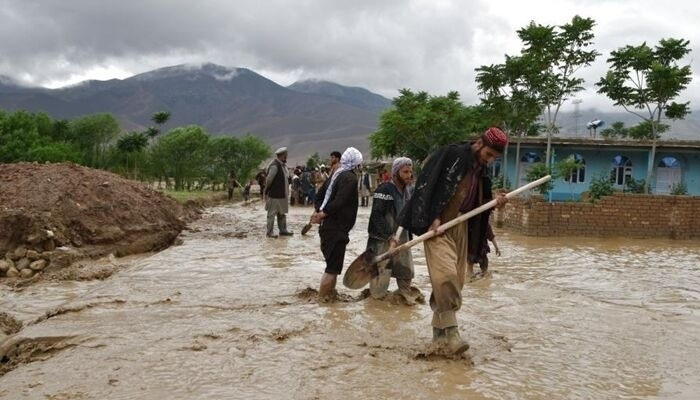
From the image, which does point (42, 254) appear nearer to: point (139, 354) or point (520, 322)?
point (139, 354)

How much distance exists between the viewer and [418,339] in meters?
4.88

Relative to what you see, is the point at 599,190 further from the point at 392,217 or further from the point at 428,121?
the point at 428,121

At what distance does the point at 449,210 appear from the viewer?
4.51 metres

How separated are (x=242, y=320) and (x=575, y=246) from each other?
27.7 ft

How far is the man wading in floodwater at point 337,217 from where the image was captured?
5.98 m

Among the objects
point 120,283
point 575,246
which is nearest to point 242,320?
point 120,283

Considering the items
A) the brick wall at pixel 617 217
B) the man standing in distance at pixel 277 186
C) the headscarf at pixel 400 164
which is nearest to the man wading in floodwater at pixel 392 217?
the headscarf at pixel 400 164

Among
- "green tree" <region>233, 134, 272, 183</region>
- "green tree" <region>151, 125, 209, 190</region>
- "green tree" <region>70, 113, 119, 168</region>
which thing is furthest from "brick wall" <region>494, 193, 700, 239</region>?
"green tree" <region>70, 113, 119, 168</region>

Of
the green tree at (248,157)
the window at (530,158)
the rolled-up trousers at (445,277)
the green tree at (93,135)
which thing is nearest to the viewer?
the rolled-up trousers at (445,277)

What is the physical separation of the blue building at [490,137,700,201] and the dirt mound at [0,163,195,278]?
18.3m

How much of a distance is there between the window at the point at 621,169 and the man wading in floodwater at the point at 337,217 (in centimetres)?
2441

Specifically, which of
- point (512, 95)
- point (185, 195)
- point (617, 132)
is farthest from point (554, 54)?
point (617, 132)

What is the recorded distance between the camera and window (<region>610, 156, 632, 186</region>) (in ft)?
90.2

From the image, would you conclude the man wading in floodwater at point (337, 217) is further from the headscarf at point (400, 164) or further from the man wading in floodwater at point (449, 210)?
the man wading in floodwater at point (449, 210)
